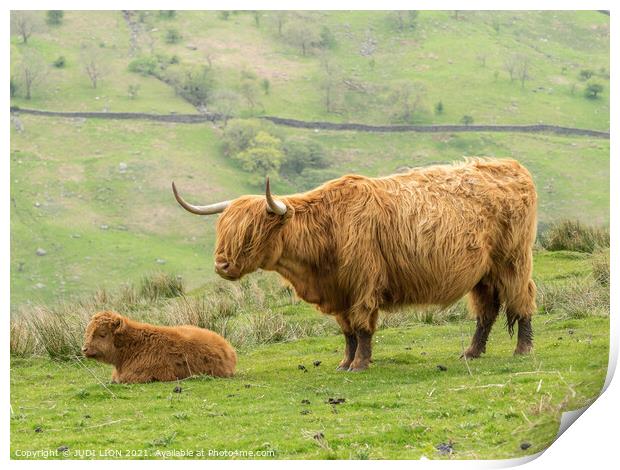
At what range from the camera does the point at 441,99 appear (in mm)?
50125

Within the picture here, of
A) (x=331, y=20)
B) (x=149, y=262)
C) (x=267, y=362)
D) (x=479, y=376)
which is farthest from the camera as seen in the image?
(x=331, y=20)

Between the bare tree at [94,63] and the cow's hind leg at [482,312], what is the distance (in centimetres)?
4183

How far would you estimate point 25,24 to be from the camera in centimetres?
4875

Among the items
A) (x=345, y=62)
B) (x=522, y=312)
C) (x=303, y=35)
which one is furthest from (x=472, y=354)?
(x=345, y=62)

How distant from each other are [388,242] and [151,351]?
224cm

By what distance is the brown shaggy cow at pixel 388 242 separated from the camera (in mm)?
8453

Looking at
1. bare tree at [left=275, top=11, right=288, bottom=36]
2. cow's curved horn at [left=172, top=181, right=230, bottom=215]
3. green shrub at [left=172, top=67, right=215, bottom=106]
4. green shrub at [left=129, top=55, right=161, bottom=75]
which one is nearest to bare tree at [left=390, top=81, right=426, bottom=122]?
bare tree at [left=275, top=11, right=288, bottom=36]

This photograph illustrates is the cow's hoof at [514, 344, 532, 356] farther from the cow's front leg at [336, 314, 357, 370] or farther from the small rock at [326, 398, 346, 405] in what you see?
the small rock at [326, 398, 346, 405]

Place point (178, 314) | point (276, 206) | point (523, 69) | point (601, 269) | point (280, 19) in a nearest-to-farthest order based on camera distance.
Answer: point (276, 206), point (178, 314), point (601, 269), point (523, 69), point (280, 19)

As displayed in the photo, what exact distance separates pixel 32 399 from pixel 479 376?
368cm

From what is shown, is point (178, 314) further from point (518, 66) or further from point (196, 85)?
point (196, 85)

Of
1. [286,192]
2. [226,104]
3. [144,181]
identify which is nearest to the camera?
[144,181]

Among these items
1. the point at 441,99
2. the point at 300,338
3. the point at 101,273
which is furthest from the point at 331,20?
the point at 300,338
